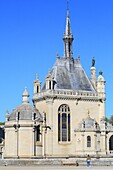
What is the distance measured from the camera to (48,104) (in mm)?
90875

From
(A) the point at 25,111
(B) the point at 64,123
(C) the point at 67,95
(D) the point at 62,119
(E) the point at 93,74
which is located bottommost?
(B) the point at 64,123

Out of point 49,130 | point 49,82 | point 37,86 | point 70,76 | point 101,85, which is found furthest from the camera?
point 101,85

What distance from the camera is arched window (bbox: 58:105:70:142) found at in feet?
301

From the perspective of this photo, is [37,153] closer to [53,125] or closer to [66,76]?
[53,125]

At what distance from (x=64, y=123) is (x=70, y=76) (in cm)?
911

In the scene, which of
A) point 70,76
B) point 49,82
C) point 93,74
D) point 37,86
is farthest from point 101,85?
point 37,86

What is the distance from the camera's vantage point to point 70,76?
316ft

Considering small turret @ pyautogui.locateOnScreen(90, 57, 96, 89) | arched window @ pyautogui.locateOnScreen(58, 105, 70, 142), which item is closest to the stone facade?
arched window @ pyautogui.locateOnScreen(58, 105, 70, 142)

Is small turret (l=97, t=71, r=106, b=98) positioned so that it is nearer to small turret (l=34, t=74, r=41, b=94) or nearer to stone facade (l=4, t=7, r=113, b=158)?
stone facade (l=4, t=7, r=113, b=158)

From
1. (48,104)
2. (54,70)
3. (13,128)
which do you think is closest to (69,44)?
(54,70)

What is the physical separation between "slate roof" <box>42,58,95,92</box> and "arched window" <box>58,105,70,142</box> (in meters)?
3.93

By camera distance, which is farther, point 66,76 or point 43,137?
point 66,76

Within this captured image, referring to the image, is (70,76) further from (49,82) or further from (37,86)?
(37,86)

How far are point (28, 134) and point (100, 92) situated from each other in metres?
16.6
